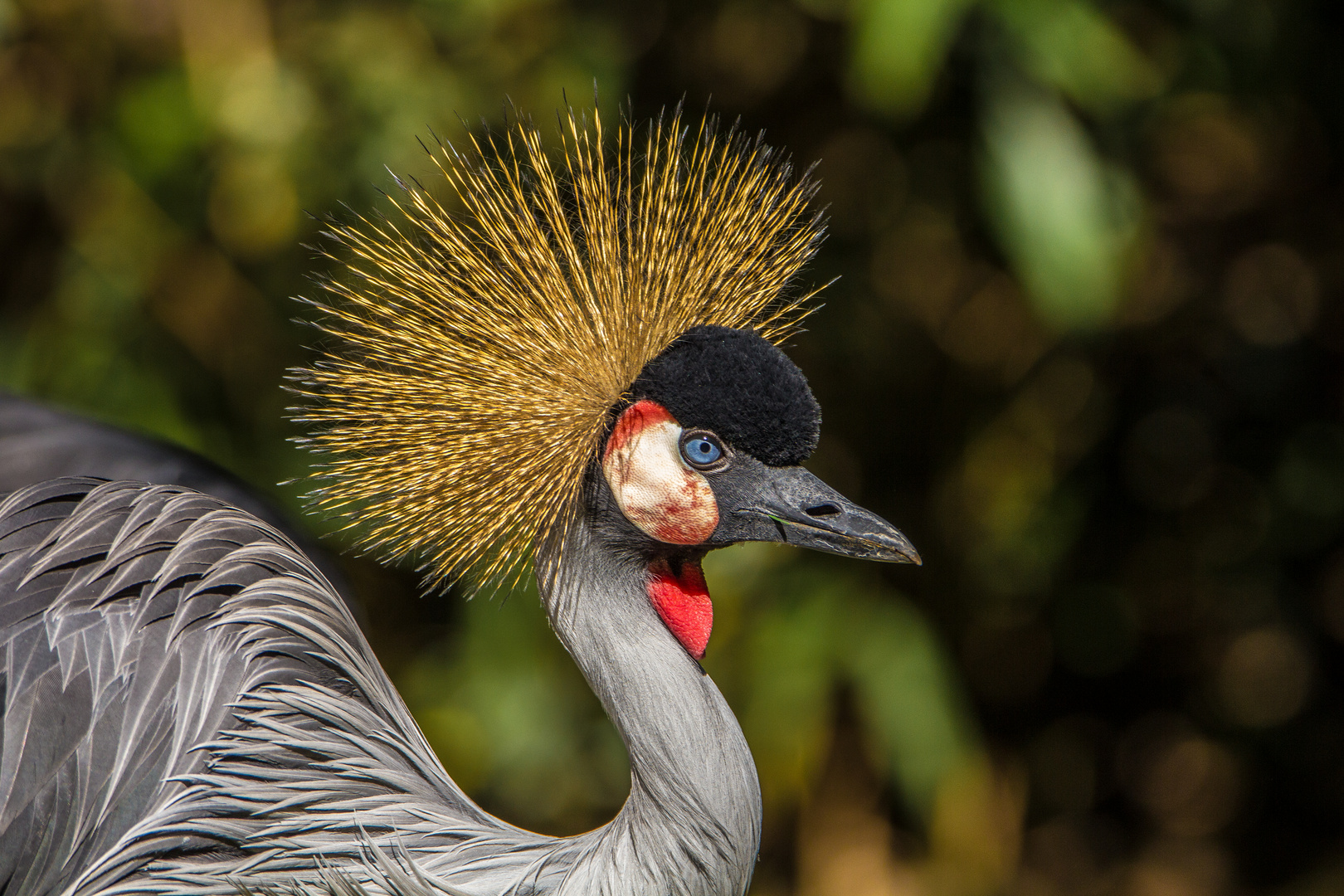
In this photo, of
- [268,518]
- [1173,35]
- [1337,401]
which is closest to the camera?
[268,518]

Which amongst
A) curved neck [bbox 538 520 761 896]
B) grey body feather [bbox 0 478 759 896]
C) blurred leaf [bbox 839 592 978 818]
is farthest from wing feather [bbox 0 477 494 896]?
blurred leaf [bbox 839 592 978 818]

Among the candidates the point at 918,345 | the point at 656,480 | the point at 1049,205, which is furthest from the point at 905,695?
the point at 656,480

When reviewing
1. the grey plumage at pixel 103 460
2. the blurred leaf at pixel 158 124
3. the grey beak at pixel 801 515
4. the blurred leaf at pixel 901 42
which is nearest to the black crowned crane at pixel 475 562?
the grey beak at pixel 801 515

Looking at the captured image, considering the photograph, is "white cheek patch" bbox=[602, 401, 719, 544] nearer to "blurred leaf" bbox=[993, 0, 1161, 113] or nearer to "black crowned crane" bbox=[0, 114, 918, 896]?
"black crowned crane" bbox=[0, 114, 918, 896]

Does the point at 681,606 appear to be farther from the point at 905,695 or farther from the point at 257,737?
the point at 905,695

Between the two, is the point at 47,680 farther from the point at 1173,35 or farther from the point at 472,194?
the point at 1173,35

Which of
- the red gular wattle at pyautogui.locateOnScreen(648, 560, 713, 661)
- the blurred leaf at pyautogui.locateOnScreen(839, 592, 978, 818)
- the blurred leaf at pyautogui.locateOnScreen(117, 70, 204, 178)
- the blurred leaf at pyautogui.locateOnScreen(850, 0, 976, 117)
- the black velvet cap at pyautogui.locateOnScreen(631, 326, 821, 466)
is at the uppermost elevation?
the blurred leaf at pyautogui.locateOnScreen(850, 0, 976, 117)

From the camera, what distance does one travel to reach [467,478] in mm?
797

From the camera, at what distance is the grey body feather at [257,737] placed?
739 mm

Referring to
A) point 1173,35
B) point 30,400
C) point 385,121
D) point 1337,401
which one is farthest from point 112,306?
point 1337,401

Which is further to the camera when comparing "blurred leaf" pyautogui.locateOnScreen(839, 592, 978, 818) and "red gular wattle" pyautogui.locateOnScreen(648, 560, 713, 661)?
"blurred leaf" pyautogui.locateOnScreen(839, 592, 978, 818)

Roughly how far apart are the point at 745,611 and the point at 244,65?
1077 mm

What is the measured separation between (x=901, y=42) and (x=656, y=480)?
79 cm

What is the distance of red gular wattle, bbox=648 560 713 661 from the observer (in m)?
0.79
